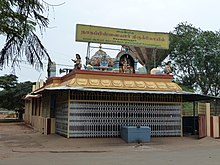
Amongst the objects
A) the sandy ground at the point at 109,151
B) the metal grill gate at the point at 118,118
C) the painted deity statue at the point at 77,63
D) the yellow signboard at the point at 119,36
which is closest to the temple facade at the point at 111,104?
Answer: the metal grill gate at the point at 118,118

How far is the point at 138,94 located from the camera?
1811cm

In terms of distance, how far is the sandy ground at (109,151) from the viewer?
1064cm

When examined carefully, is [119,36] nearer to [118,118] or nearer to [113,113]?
[113,113]

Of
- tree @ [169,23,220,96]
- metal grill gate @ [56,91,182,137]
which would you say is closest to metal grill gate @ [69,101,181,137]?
metal grill gate @ [56,91,182,137]

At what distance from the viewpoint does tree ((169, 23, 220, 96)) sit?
37375mm

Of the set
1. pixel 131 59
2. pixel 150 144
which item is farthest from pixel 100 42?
pixel 150 144

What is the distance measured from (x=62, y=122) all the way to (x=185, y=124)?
8.54 m

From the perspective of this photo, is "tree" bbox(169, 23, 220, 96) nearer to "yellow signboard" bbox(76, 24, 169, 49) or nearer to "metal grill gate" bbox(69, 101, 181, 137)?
"yellow signboard" bbox(76, 24, 169, 49)

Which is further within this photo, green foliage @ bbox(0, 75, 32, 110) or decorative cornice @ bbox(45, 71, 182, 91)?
green foliage @ bbox(0, 75, 32, 110)

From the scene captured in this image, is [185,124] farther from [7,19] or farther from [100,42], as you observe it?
[7,19]

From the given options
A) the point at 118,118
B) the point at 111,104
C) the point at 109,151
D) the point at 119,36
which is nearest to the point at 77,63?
the point at 111,104

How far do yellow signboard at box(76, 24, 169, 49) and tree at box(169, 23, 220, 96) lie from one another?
1692 cm

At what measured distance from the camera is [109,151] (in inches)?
535

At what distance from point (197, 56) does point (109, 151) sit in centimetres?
2672
